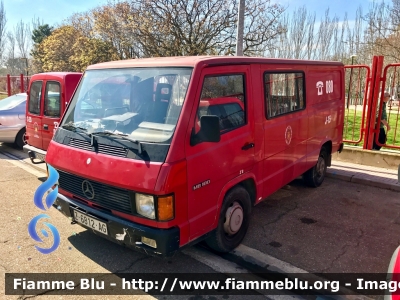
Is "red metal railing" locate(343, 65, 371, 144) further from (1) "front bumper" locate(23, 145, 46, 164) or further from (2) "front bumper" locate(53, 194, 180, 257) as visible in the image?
(1) "front bumper" locate(23, 145, 46, 164)

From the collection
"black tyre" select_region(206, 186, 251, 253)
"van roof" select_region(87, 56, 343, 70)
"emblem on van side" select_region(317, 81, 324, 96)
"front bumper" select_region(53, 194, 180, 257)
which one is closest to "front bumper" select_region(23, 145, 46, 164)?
"van roof" select_region(87, 56, 343, 70)

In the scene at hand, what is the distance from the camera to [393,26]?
Result: 18.9 m

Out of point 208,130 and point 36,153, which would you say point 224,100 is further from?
point 36,153

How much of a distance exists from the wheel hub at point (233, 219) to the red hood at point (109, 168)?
46.4 inches

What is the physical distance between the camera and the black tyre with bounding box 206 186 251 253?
11.5 feet

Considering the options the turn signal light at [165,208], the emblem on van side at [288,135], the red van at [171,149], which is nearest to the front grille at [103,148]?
the red van at [171,149]

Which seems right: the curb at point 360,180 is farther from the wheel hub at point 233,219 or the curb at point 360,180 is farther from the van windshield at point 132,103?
the van windshield at point 132,103

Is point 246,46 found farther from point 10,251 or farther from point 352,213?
point 10,251

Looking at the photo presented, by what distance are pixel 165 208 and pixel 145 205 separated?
0.65 ft

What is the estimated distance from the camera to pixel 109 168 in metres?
3.03

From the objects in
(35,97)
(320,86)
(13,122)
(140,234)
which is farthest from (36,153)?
(320,86)

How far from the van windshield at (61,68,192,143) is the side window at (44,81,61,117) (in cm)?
239

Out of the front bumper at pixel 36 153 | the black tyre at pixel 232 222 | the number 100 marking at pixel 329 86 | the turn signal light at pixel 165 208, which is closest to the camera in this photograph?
the turn signal light at pixel 165 208

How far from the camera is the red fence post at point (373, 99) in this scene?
6.95 metres
